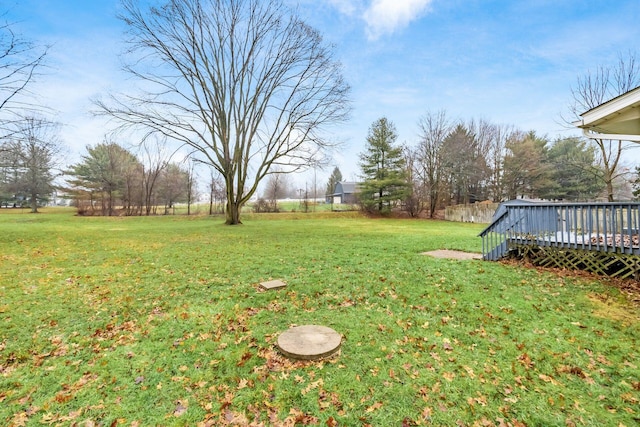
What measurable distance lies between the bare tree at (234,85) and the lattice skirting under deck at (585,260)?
536 inches

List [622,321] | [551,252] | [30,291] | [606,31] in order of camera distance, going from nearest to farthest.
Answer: [622,321] < [30,291] < [551,252] < [606,31]

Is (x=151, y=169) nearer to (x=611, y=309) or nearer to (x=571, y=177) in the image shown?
(x=611, y=309)

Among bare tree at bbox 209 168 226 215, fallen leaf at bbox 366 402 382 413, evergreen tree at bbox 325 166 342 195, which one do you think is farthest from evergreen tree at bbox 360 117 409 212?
evergreen tree at bbox 325 166 342 195

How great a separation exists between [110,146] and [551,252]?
37.5 m

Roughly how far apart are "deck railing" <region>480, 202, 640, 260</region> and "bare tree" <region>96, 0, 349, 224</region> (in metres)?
12.9

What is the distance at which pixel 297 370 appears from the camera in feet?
9.86

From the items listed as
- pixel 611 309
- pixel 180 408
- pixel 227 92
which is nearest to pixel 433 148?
pixel 227 92

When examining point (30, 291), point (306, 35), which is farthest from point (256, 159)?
point (30, 291)

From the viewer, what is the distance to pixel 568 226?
6.45 meters

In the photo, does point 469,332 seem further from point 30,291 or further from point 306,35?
point 306,35

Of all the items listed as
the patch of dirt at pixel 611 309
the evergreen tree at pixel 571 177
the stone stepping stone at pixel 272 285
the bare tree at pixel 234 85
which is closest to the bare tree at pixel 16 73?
the bare tree at pixel 234 85

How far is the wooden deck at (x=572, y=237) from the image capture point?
5594 mm

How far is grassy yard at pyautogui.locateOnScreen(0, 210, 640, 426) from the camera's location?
8.02 ft

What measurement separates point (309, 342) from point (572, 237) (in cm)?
674
